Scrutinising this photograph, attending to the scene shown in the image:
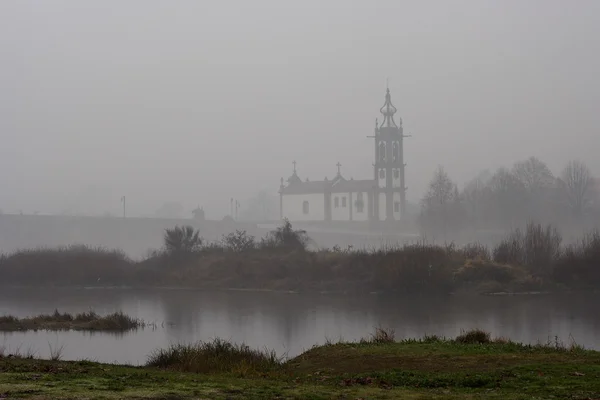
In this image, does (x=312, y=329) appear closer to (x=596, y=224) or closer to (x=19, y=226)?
(x=596, y=224)

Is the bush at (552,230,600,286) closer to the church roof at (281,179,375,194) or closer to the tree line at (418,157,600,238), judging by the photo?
the tree line at (418,157,600,238)

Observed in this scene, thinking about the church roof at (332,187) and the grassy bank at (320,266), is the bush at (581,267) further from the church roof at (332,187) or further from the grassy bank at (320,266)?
the church roof at (332,187)

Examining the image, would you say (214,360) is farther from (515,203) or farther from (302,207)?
(302,207)

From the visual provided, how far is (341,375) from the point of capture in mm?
11578

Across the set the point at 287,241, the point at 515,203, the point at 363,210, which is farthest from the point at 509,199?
the point at 287,241

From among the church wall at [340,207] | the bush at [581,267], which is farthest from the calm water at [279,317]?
the church wall at [340,207]

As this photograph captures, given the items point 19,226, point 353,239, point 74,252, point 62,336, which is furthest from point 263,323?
point 19,226

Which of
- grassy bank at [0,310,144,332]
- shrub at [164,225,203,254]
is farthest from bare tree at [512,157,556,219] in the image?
grassy bank at [0,310,144,332]

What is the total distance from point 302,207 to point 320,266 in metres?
45.6

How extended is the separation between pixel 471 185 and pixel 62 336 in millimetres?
59780

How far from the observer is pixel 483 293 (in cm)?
3850

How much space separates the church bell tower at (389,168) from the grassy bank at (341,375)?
71.3 metres

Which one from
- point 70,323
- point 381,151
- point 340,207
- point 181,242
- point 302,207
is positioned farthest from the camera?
point 381,151

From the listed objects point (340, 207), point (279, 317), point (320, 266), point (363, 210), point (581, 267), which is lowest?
point (279, 317)
